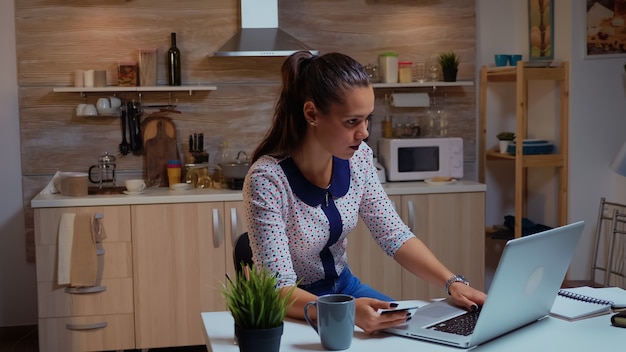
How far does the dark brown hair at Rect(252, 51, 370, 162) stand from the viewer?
221 cm

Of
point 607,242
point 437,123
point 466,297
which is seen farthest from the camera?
point 437,123

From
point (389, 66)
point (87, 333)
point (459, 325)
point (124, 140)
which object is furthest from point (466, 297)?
point (124, 140)

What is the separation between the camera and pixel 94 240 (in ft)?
13.2

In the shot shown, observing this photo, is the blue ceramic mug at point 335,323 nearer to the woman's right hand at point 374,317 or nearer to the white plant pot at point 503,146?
the woman's right hand at point 374,317

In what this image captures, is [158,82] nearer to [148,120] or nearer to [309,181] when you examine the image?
[148,120]

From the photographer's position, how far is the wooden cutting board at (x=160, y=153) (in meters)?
4.57

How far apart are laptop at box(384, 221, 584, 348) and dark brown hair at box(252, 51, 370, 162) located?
0.60 metres

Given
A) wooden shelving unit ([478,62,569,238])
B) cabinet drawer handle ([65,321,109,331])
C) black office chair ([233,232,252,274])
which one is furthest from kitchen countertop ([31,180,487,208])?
black office chair ([233,232,252,274])

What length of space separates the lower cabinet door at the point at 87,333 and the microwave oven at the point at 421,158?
5.21 feet

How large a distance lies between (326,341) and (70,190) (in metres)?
2.71

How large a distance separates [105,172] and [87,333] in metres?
0.88

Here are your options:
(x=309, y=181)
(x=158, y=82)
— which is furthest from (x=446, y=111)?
(x=309, y=181)

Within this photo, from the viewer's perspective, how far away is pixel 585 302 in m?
2.15

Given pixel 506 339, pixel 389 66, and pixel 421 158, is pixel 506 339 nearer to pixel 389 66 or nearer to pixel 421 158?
pixel 421 158
